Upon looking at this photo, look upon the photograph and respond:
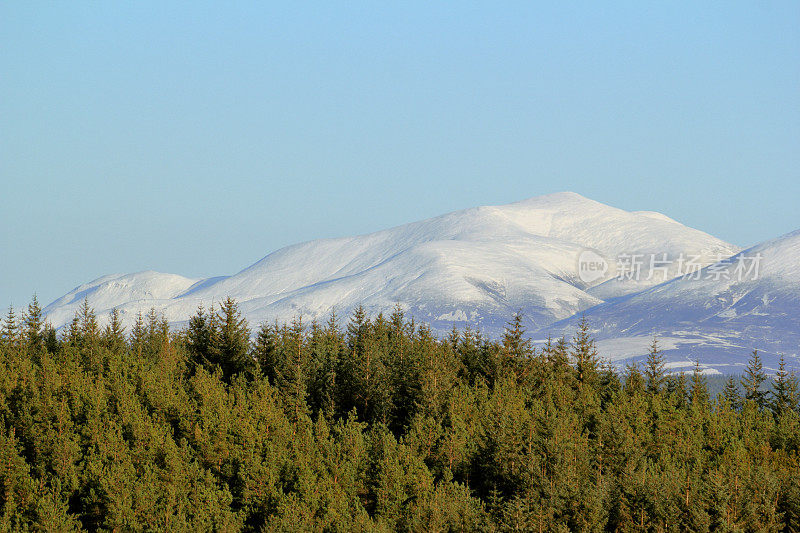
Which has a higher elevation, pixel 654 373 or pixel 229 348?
pixel 229 348

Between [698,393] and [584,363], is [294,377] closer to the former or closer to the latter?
[584,363]

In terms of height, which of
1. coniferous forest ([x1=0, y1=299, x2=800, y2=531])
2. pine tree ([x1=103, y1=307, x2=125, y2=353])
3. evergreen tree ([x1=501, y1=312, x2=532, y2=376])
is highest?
pine tree ([x1=103, y1=307, x2=125, y2=353])

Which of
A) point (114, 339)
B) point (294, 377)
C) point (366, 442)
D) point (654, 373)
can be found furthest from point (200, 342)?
point (654, 373)

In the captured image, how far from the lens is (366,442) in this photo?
312 ft

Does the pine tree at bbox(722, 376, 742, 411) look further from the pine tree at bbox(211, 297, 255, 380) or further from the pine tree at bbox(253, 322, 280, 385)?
the pine tree at bbox(211, 297, 255, 380)

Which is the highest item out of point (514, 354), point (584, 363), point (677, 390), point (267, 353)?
point (267, 353)

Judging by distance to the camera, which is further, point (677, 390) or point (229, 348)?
point (677, 390)

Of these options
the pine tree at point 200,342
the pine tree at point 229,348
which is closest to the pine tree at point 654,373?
the pine tree at point 229,348

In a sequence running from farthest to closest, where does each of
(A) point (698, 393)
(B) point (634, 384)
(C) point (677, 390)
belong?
1. (C) point (677, 390)
2. (A) point (698, 393)
3. (B) point (634, 384)

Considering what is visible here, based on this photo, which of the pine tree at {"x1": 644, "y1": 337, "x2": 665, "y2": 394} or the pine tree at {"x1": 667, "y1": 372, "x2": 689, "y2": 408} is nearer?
the pine tree at {"x1": 667, "y1": 372, "x2": 689, "y2": 408}

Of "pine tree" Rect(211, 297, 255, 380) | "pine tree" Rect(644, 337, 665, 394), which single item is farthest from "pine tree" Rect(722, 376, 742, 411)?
"pine tree" Rect(211, 297, 255, 380)

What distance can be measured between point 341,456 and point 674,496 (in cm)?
2716

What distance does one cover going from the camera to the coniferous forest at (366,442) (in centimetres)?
7812

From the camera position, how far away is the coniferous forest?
3076 inches
